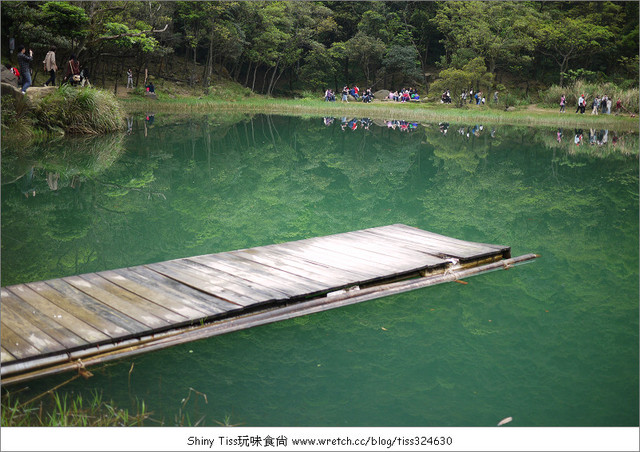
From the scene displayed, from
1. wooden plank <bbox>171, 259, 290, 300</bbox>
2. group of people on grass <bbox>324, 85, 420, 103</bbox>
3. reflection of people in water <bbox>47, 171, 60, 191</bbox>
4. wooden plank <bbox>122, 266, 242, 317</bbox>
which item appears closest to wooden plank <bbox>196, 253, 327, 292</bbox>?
wooden plank <bbox>171, 259, 290, 300</bbox>

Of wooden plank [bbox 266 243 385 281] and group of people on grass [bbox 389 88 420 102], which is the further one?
group of people on grass [bbox 389 88 420 102]

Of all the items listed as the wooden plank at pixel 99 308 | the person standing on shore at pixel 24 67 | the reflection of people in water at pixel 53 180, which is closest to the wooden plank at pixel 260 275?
the wooden plank at pixel 99 308

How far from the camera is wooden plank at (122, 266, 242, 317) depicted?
418cm

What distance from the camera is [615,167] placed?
13.5 metres

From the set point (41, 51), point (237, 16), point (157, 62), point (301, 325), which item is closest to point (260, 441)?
point (301, 325)

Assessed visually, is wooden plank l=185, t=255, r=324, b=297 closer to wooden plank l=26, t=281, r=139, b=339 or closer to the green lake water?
the green lake water

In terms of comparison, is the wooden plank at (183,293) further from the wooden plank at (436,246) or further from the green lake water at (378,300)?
the wooden plank at (436,246)

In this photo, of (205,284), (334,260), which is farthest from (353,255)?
(205,284)

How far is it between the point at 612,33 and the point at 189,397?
36.7 metres

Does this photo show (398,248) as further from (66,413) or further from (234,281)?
(66,413)

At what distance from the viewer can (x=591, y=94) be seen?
30.3m

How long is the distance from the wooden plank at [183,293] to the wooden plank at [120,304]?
0.30 m

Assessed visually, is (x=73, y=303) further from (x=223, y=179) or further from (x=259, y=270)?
(x=223, y=179)

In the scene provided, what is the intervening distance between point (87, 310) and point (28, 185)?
19.8ft
